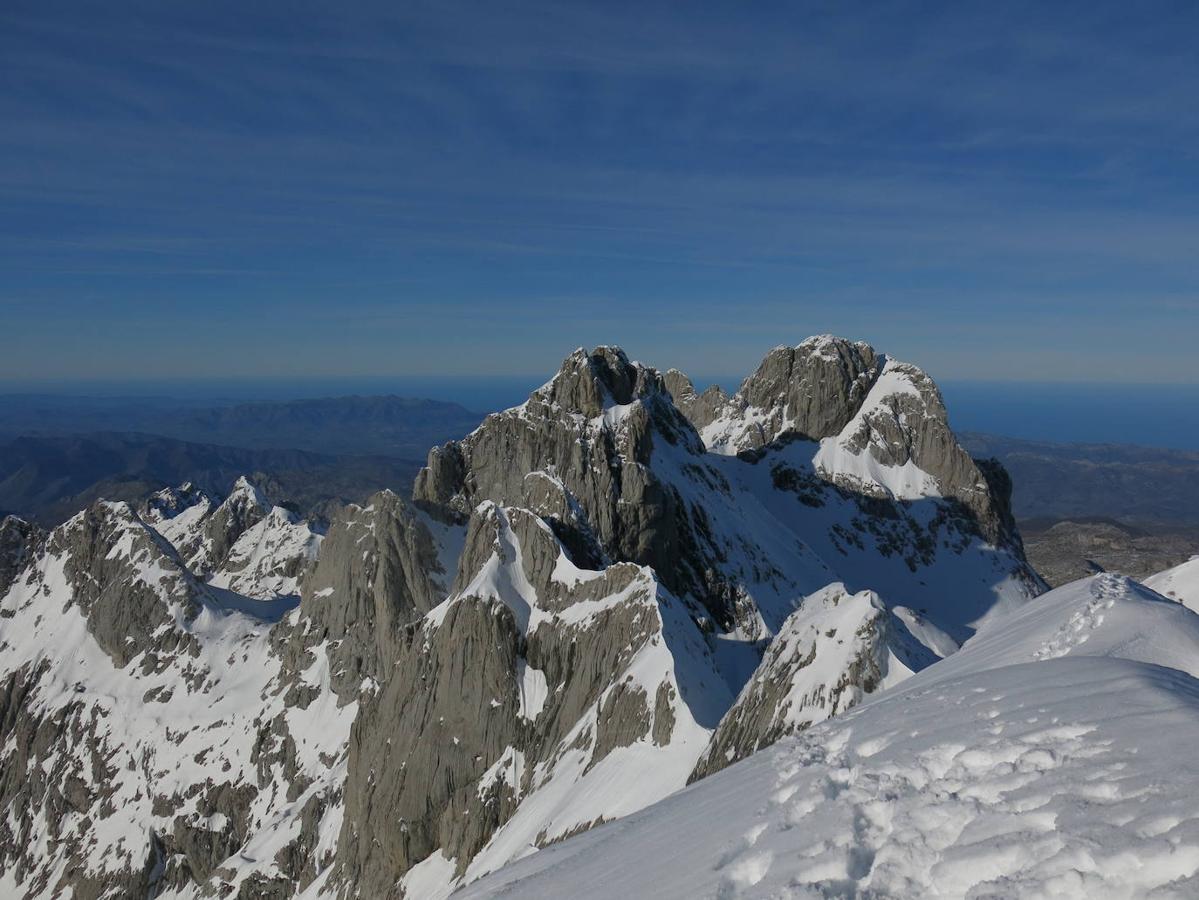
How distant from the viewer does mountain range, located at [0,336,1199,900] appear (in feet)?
31.4

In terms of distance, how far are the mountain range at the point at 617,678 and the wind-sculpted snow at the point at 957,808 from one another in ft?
0.17

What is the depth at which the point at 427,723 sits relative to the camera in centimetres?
5316

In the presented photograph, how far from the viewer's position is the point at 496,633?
2068 inches

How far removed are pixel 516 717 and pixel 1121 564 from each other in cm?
18222

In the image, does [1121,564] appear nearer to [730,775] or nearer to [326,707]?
[326,707]

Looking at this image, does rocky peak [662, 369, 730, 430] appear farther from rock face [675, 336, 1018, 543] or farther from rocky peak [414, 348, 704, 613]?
rocky peak [414, 348, 704, 613]

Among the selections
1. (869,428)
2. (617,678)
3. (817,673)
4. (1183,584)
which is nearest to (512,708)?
(617,678)

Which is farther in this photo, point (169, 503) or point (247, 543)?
point (169, 503)

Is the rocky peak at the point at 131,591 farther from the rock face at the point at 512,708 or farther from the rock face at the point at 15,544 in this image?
the rock face at the point at 512,708

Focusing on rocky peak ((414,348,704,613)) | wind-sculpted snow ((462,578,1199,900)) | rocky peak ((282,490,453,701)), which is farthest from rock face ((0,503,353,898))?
wind-sculpted snow ((462,578,1199,900))

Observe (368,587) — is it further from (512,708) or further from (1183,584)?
(1183,584)

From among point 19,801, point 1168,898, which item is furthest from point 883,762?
point 19,801

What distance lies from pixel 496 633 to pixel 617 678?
10.1 meters

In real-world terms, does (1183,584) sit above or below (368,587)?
above
